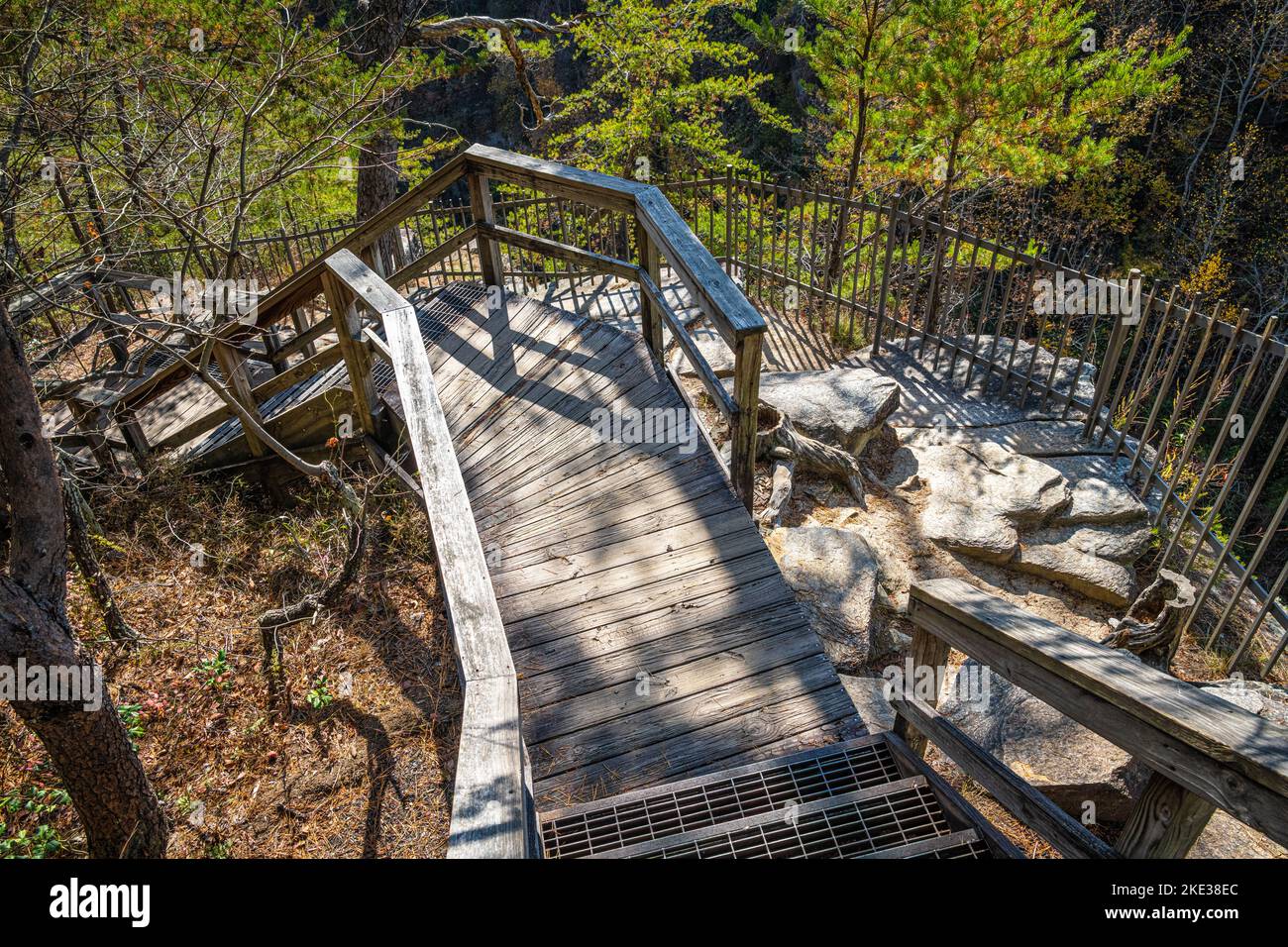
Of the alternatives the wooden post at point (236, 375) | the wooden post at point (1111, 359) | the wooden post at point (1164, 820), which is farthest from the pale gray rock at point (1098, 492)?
the wooden post at point (236, 375)

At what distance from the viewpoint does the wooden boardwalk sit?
319 centimetres

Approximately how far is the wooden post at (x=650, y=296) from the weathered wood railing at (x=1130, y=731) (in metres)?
3.15

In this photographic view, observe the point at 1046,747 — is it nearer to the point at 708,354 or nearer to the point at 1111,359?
the point at 1111,359

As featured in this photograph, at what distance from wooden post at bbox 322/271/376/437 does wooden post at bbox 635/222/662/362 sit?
210cm

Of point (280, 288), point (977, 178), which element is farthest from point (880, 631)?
point (977, 178)

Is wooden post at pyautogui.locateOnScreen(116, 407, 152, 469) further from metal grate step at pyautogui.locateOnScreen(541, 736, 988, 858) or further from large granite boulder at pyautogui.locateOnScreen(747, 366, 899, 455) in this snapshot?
metal grate step at pyautogui.locateOnScreen(541, 736, 988, 858)

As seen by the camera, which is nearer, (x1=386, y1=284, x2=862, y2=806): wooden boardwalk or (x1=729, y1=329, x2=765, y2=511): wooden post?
(x1=386, y1=284, x2=862, y2=806): wooden boardwalk

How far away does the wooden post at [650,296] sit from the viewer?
4910mm

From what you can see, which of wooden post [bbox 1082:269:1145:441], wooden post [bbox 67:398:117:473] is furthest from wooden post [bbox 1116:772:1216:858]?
wooden post [bbox 67:398:117:473]

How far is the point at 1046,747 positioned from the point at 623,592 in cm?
231

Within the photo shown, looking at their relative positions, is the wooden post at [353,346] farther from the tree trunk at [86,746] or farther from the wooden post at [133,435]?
the tree trunk at [86,746]

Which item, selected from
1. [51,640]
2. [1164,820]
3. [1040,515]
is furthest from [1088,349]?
[51,640]
